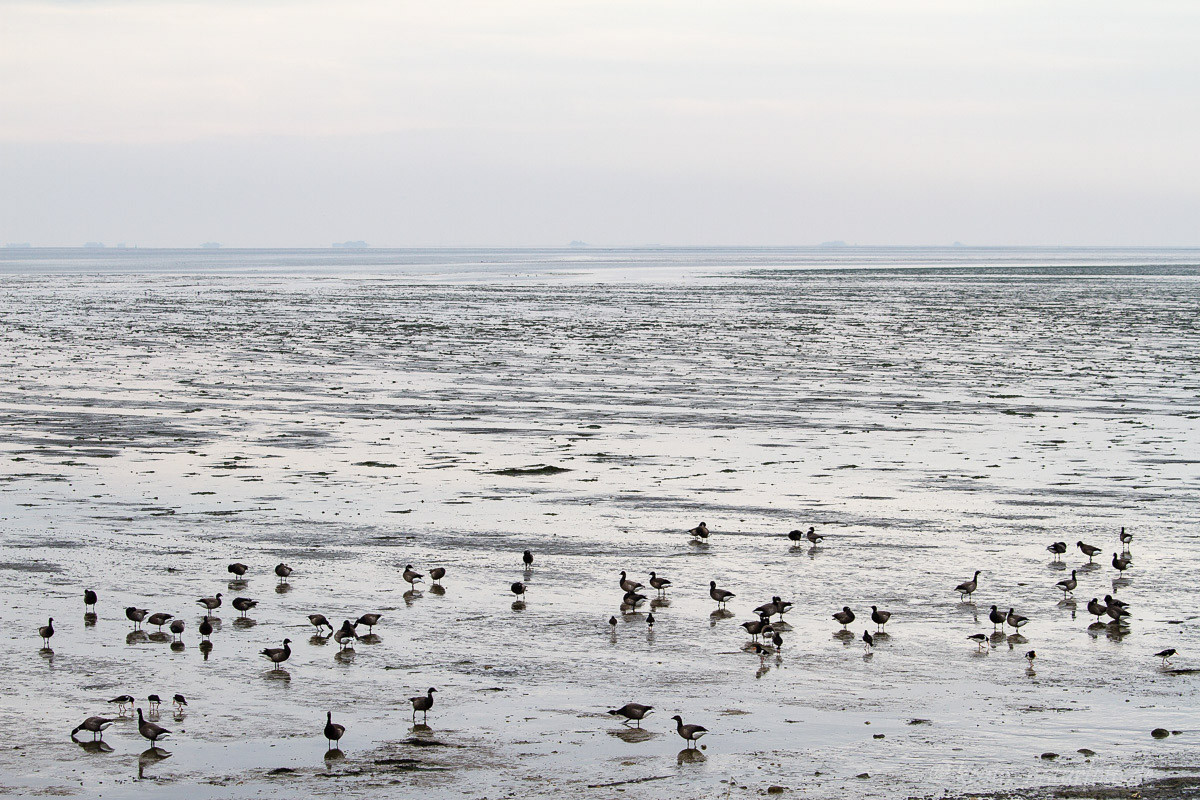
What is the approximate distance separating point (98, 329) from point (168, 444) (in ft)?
118

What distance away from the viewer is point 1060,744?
11.2 meters

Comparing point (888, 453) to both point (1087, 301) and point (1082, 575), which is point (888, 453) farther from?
point (1087, 301)

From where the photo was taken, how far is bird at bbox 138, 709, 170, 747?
11.2 meters

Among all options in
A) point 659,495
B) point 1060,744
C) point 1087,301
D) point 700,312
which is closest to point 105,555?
point 659,495

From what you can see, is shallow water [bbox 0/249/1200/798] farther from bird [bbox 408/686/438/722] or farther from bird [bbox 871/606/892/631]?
bird [bbox 871/606/892/631]

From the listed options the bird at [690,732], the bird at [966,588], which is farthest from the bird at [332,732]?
the bird at [966,588]

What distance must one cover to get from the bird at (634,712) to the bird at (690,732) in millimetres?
371

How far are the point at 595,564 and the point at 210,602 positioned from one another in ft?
17.4

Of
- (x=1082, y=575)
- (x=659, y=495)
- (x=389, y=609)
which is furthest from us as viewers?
(x=659, y=495)

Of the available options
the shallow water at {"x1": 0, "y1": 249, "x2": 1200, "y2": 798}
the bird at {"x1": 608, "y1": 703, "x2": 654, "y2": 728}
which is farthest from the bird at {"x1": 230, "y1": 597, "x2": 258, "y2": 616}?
the bird at {"x1": 608, "y1": 703, "x2": 654, "y2": 728}

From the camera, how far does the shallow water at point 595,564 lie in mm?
11156

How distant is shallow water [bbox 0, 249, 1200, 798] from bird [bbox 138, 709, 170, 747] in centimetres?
11

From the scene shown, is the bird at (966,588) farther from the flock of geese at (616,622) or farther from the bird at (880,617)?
the bird at (880,617)

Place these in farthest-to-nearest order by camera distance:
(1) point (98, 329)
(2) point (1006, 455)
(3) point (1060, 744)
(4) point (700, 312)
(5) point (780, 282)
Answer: (5) point (780, 282), (4) point (700, 312), (1) point (98, 329), (2) point (1006, 455), (3) point (1060, 744)
